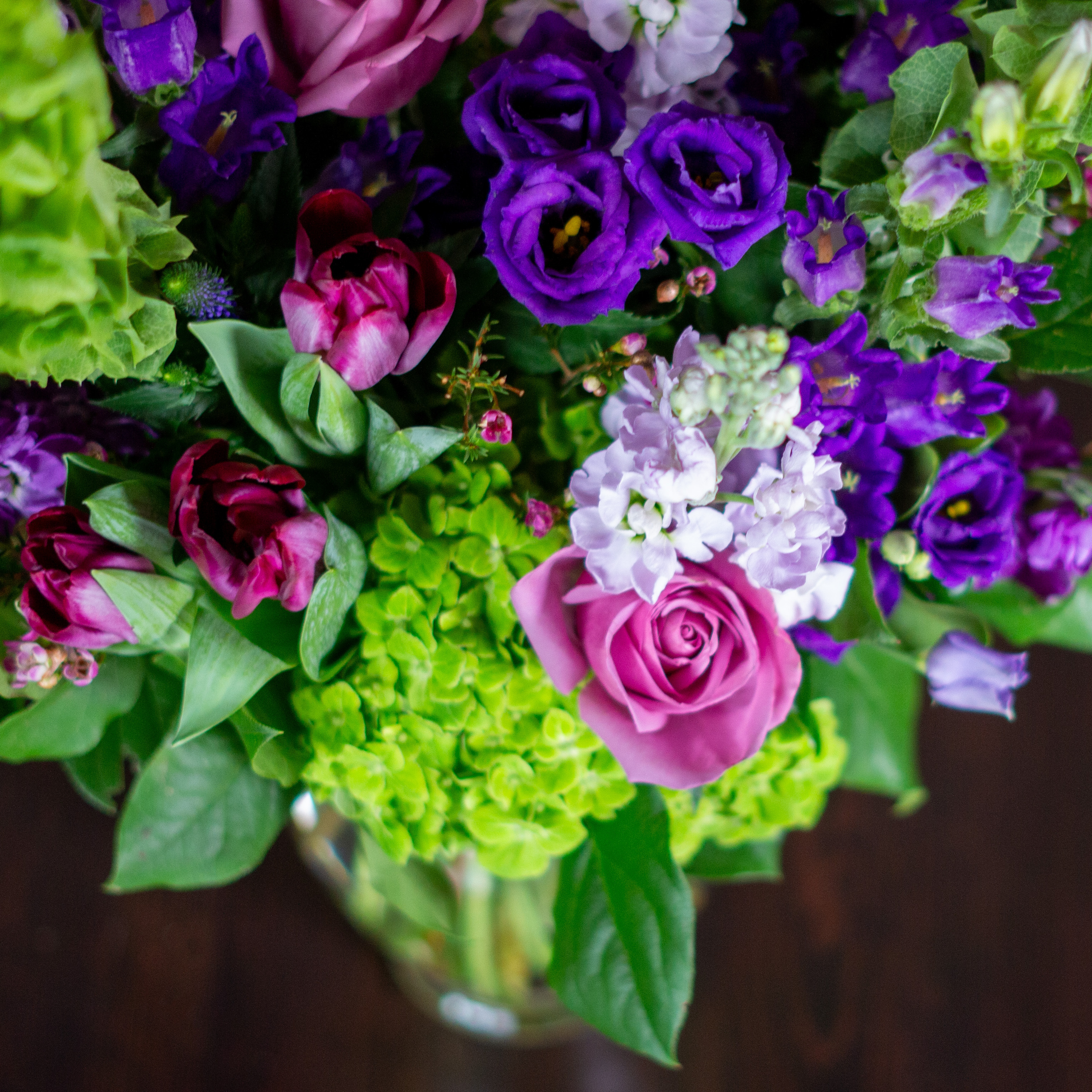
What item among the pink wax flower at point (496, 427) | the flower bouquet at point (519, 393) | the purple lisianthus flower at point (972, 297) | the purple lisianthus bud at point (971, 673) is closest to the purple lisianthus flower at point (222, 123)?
the flower bouquet at point (519, 393)

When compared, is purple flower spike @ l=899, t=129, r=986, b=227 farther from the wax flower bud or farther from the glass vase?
the glass vase

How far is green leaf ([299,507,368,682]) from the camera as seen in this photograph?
33cm

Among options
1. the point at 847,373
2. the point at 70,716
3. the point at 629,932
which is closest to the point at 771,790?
the point at 629,932

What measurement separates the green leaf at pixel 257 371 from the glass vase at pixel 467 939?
0.29 metres

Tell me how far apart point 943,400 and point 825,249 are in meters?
0.08

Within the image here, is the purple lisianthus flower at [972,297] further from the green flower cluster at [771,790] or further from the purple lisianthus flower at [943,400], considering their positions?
the green flower cluster at [771,790]

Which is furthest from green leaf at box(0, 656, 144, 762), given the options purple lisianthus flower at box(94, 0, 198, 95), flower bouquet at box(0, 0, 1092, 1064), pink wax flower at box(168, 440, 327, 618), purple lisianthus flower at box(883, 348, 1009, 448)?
purple lisianthus flower at box(883, 348, 1009, 448)

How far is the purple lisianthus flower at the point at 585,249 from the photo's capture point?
31 centimetres

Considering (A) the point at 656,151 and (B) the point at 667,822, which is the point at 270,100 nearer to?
(A) the point at 656,151

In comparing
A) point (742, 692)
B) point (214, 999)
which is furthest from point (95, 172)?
point (214, 999)

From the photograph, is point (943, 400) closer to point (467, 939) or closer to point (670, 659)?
point (670, 659)

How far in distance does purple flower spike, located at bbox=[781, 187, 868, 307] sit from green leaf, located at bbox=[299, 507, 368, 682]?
18 cm

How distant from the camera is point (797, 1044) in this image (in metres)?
0.70

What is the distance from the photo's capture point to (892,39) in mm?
348
